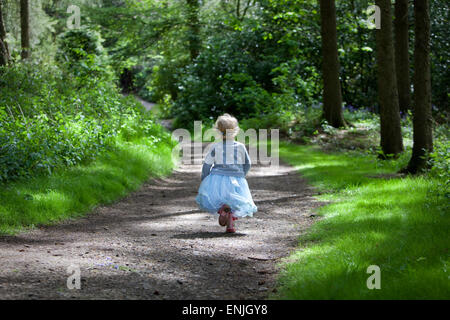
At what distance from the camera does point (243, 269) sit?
5.52 m

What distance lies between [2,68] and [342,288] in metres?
10.6

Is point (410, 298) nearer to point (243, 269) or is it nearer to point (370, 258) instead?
point (370, 258)

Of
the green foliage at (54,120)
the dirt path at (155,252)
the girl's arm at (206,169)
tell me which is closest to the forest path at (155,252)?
the dirt path at (155,252)

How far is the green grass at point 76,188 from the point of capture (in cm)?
730

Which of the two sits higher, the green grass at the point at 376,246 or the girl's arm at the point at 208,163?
the girl's arm at the point at 208,163

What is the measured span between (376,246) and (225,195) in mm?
2535

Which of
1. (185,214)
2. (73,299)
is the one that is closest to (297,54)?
(185,214)

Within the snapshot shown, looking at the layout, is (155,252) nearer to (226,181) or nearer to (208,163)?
(226,181)

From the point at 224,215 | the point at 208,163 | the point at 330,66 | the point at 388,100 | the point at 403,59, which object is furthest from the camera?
the point at 403,59

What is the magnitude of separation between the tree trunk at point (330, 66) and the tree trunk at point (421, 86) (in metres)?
8.04

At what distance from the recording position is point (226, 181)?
7547 mm

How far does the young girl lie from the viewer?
24.3 ft

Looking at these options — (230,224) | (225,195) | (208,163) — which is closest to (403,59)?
(208,163)

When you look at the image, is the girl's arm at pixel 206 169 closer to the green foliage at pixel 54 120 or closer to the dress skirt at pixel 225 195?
the dress skirt at pixel 225 195
